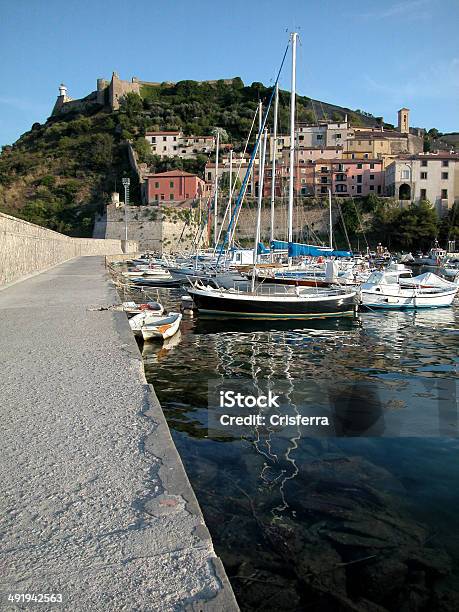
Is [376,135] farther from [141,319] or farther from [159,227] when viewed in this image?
[141,319]

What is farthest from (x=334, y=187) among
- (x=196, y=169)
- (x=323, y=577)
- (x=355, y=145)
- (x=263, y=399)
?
(x=323, y=577)

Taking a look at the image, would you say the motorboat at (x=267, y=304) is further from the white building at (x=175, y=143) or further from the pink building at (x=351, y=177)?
the white building at (x=175, y=143)

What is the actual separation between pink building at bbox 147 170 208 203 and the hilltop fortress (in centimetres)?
3539

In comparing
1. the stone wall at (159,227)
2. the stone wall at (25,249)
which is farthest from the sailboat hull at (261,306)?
the stone wall at (159,227)

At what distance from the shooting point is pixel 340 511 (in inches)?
179

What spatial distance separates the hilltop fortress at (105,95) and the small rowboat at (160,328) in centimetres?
8937

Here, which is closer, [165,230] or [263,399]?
[263,399]

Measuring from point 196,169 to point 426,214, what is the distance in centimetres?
3061

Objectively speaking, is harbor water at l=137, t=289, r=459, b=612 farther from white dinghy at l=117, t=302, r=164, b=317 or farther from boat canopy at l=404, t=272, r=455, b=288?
boat canopy at l=404, t=272, r=455, b=288

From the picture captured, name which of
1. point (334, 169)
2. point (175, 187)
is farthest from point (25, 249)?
point (334, 169)

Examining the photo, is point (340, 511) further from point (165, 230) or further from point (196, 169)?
point (196, 169)

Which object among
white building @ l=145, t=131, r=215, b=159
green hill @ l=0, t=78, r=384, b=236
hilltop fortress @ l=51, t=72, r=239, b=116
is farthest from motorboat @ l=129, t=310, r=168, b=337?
hilltop fortress @ l=51, t=72, r=239, b=116

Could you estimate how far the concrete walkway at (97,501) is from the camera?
2271 millimetres

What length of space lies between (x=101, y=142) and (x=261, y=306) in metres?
72.3
